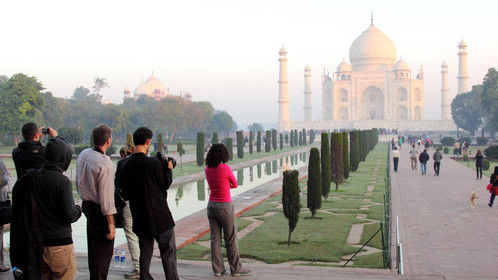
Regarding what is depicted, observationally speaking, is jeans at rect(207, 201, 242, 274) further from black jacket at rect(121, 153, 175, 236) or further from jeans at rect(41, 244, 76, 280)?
jeans at rect(41, 244, 76, 280)

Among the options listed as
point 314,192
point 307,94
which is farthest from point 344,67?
point 314,192

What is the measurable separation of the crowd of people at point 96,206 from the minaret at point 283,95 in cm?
5675

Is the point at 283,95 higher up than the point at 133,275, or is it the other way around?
the point at 283,95

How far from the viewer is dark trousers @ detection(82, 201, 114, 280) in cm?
368

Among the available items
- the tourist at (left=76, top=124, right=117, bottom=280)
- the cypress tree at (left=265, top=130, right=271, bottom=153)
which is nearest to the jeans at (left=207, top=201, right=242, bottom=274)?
the tourist at (left=76, top=124, right=117, bottom=280)

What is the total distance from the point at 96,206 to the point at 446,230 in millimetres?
5327

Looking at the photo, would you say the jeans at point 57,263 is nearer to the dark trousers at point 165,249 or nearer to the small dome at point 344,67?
the dark trousers at point 165,249

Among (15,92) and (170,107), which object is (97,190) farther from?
(170,107)

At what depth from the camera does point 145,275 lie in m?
4.06

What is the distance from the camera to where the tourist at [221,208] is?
4650mm

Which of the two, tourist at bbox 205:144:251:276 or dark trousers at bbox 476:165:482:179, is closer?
tourist at bbox 205:144:251:276

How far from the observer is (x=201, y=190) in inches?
538

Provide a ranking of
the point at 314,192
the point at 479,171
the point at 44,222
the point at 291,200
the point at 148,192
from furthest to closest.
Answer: the point at 479,171
the point at 314,192
the point at 291,200
the point at 148,192
the point at 44,222

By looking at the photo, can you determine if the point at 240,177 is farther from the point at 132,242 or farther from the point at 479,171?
the point at 132,242
